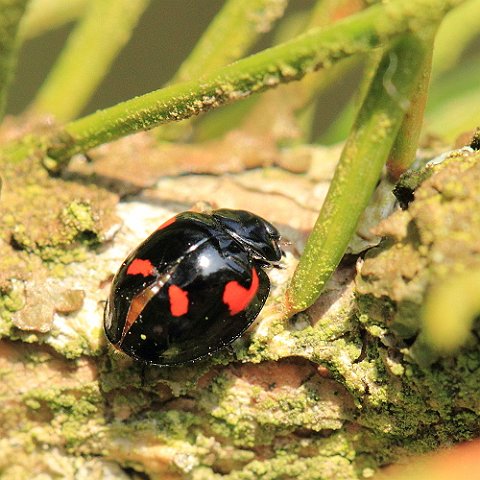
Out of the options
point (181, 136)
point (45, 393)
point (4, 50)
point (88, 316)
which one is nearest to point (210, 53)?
point (181, 136)

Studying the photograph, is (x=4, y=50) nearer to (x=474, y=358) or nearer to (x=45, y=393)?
(x=45, y=393)

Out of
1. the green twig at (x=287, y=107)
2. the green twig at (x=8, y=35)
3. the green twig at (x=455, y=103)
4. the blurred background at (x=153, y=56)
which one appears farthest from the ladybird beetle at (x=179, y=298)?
the blurred background at (x=153, y=56)

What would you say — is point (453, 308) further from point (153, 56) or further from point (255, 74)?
point (153, 56)

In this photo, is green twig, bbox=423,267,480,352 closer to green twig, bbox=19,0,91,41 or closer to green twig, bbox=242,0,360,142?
green twig, bbox=242,0,360,142

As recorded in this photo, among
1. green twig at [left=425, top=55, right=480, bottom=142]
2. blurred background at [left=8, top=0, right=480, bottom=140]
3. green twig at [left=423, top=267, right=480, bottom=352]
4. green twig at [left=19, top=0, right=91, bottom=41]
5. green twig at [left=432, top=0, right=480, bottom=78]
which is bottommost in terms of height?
blurred background at [left=8, top=0, right=480, bottom=140]

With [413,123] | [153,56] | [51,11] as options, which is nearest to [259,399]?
[413,123]

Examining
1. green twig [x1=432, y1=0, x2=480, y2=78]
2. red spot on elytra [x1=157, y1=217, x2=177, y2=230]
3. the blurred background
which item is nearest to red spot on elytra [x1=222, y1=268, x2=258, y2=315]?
red spot on elytra [x1=157, y1=217, x2=177, y2=230]
